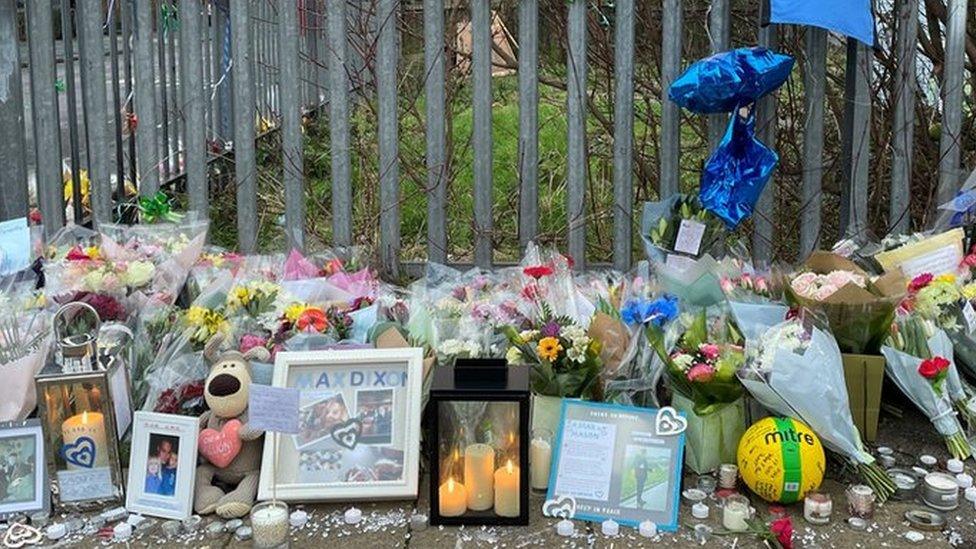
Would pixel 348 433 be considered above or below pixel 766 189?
below

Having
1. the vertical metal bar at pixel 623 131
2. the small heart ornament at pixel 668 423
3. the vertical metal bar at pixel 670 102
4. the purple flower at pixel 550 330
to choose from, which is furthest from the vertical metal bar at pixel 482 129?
the small heart ornament at pixel 668 423

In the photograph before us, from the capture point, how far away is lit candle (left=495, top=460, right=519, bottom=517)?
2738 millimetres

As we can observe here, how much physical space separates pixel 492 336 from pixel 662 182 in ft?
4.64

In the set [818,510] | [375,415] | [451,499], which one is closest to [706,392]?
[818,510]

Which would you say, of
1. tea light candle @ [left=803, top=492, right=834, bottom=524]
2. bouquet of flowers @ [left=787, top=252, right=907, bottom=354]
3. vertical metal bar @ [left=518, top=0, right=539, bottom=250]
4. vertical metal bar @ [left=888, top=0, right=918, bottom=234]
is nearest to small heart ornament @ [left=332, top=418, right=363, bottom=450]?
tea light candle @ [left=803, top=492, right=834, bottom=524]

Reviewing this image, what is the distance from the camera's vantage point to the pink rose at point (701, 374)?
9.66ft

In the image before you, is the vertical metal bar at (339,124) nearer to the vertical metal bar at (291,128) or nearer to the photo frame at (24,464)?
the vertical metal bar at (291,128)

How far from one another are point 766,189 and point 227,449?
2.49 m

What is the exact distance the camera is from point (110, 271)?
369 cm

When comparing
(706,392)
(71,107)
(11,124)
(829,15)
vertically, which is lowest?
(706,392)

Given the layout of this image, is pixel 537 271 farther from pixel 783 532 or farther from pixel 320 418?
pixel 783 532

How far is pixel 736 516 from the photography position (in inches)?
108

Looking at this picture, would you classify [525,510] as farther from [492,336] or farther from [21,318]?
[21,318]

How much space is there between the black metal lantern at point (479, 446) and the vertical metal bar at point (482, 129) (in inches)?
67.0
